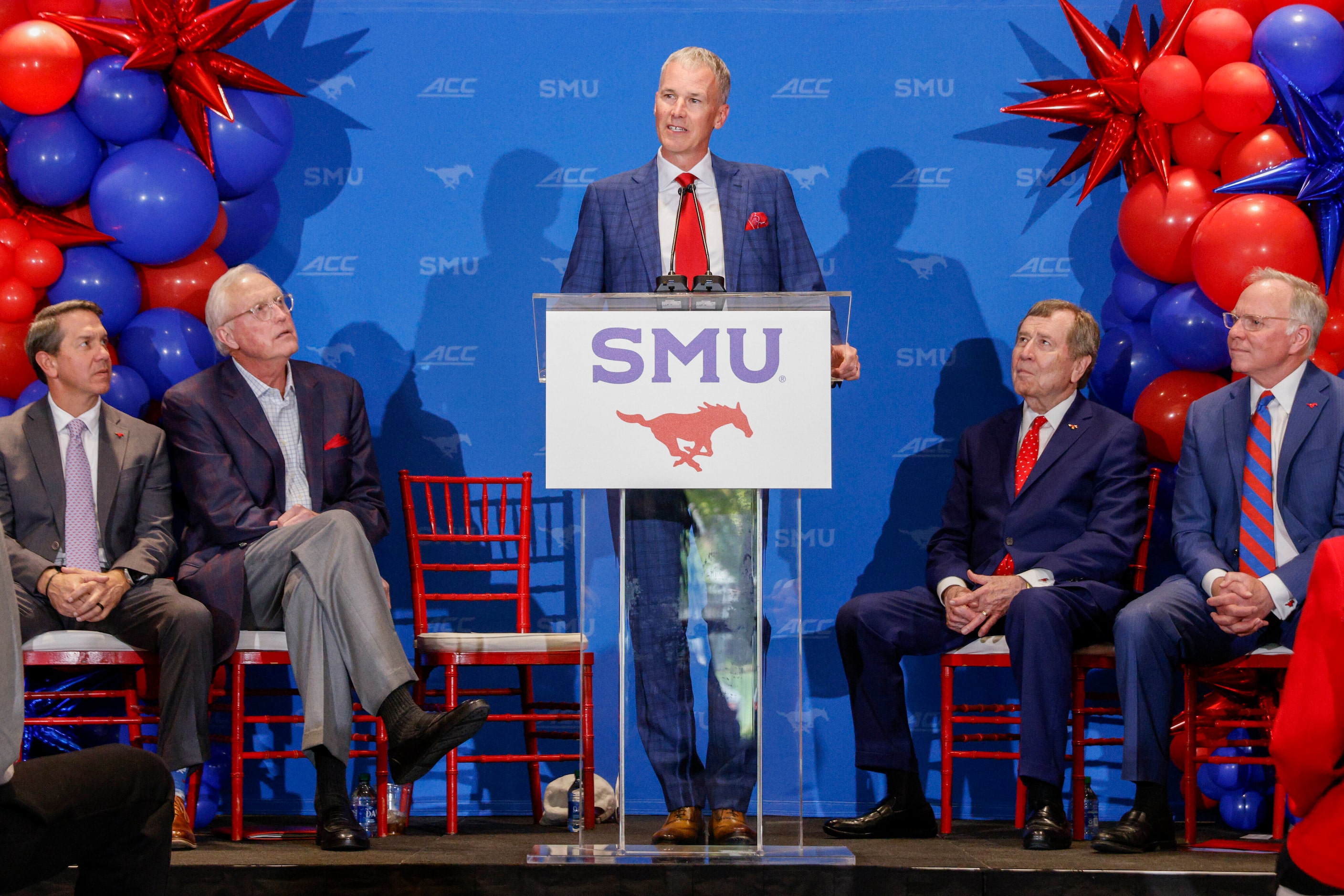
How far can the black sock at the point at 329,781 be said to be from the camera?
3369 mm

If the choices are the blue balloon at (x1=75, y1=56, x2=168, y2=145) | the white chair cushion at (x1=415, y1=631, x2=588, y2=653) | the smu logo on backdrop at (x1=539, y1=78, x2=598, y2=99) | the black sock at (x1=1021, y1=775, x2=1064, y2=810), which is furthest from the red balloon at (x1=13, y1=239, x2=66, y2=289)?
the black sock at (x1=1021, y1=775, x2=1064, y2=810)

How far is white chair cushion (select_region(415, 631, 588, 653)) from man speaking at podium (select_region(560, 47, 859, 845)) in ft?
3.46

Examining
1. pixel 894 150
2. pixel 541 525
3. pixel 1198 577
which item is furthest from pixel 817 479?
pixel 894 150

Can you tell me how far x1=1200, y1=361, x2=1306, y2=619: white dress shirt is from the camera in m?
3.53

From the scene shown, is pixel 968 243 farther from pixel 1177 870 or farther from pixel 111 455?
pixel 111 455

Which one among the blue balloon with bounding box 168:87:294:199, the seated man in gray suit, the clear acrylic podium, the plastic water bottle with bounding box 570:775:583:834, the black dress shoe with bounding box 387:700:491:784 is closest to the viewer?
the clear acrylic podium

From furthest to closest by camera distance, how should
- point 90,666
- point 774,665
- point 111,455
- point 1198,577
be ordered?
1. point 90,666
2. point 111,455
3. point 1198,577
4. point 774,665

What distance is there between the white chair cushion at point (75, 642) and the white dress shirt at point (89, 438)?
0.88ft

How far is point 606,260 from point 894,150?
5.29ft

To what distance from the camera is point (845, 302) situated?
2.98 meters

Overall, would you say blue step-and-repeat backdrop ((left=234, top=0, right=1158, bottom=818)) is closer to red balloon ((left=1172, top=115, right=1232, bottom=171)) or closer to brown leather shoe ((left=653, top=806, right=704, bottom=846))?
red balloon ((left=1172, top=115, right=1232, bottom=171))

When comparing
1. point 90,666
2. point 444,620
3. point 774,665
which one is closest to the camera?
point 774,665

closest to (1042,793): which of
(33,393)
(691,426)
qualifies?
(691,426)

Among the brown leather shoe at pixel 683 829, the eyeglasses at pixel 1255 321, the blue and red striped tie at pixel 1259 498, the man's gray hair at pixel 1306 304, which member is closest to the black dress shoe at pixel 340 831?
the brown leather shoe at pixel 683 829
